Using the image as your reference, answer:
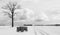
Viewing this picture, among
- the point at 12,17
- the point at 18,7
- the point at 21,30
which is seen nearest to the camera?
the point at 21,30

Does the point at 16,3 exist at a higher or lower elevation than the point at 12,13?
higher

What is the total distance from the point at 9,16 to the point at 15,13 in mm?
2257

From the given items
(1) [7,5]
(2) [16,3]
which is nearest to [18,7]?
(2) [16,3]

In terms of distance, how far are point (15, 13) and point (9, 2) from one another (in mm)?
4785

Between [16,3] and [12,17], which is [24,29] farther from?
[16,3]

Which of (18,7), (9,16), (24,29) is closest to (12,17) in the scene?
(9,16)

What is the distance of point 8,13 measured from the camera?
1400 inches

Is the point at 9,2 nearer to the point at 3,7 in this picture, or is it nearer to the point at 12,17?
the point at 3,7

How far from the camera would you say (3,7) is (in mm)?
36312

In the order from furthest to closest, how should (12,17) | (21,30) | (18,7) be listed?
(18,7) → (12,17) → (21,30)

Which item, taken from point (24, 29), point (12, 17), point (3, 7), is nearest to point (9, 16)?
point (12, 17)

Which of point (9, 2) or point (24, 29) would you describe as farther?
point (9, 2)

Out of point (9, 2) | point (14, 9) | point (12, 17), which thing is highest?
point (9, 2)

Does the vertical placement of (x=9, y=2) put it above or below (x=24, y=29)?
above
